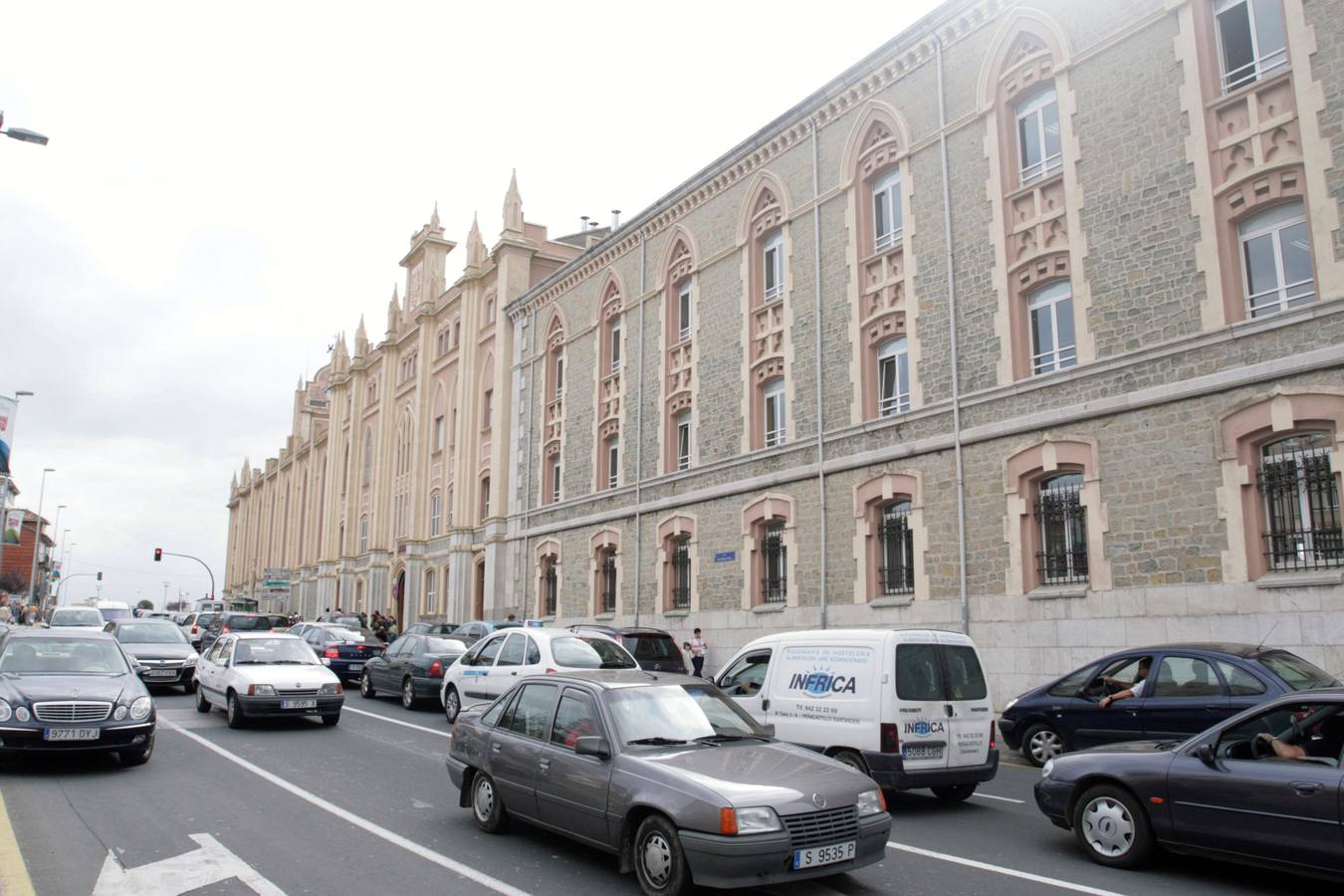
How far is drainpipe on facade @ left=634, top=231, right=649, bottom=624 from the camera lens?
27.6 m

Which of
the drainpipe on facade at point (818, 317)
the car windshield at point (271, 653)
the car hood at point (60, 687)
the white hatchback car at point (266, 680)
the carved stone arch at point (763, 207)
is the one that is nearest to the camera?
the car hood at point (60, 687)

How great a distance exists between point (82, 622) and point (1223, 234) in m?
29.3

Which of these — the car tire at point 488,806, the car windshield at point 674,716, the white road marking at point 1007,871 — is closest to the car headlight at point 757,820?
the car windshield at point 674,716

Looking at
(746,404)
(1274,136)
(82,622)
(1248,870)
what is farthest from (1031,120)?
(82,622)

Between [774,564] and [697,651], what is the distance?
276cm

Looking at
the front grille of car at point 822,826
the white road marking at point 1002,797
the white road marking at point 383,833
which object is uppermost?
the front grille of car at point 822,826

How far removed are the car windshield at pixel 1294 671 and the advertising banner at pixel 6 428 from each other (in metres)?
37.1

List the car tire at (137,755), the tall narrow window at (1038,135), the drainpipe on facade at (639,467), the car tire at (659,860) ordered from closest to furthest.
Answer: the car tire at (659,860) → the car tire at (137,755) → the tall narrow window at (1038,135) → the drainpipe on facade at (639,467)

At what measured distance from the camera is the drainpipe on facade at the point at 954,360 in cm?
1764

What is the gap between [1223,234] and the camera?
14.4m

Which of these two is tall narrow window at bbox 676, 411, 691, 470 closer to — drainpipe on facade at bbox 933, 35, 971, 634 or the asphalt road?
drainpipe on facade at bbox 933, 35, 971, 634

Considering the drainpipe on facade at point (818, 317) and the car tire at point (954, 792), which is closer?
the car tire at point (954, 792)

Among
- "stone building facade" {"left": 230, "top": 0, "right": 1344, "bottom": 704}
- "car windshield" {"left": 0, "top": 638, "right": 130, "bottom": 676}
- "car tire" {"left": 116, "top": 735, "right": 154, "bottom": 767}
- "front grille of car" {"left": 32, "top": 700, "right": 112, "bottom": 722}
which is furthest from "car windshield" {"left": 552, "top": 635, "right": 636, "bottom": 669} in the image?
"front grille of car" {"left": 32, "top": 700, "right": 112, "bottom": 722}

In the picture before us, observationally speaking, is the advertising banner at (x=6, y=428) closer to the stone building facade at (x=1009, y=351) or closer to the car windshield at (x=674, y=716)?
the stone building facade at (x=1009, y=351)
